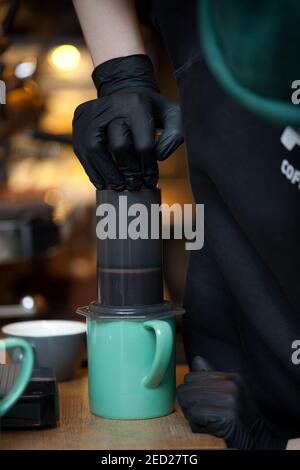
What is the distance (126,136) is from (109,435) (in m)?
0.34

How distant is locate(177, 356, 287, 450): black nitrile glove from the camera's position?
2.65 feet

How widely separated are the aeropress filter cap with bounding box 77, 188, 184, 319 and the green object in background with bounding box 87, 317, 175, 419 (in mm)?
17

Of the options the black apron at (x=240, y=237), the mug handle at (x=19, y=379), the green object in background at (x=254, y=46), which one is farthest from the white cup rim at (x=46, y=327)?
the green object in background at (x=254, y=46)

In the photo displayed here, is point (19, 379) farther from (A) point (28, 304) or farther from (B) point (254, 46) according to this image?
(A) point (28, 304)

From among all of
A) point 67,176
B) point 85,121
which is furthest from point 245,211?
point 67,176

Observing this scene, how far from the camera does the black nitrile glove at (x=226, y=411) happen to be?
81cm

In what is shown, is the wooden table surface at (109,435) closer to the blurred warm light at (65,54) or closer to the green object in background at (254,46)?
the green object in background at (254,46)

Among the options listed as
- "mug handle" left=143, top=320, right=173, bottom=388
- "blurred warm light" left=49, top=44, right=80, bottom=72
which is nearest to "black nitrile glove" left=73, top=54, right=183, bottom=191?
"mug handle" left=143, top=320, right=173, bottom=388

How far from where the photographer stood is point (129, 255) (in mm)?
899

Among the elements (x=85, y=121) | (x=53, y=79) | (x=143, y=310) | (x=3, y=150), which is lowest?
(x=143, y=310)

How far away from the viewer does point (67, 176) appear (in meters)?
5.63
